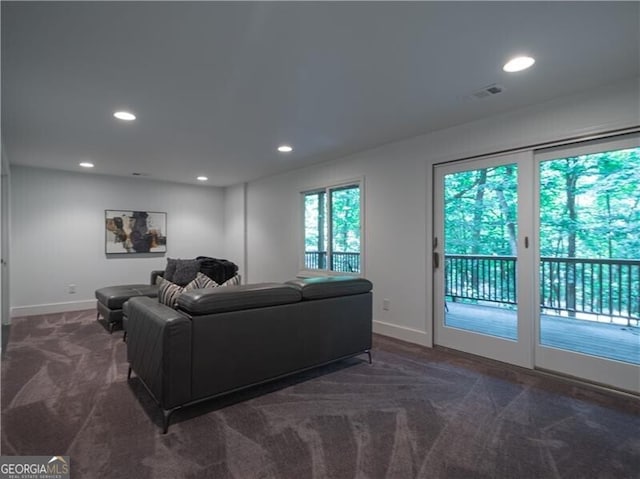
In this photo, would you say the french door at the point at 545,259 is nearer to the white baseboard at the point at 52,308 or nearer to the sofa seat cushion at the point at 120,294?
the sofa seat cushion at the point at 120,294

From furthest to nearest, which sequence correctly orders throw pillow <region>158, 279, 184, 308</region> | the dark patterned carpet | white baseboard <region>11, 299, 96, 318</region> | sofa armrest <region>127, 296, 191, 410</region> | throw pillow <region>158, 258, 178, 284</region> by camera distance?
white baseboard <region>11, 299, 96, 318</region> < throw pillow <region>158, 258, 178, 284</region> < throw pillow <region>158, 279, 184, 308</region> < sofa armrest <region>127, 296, 191, 410</region> < the dark patterned carpet

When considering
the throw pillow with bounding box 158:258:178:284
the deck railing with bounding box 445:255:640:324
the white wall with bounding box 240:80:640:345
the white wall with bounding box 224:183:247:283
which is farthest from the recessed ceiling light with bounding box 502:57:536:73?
the white wall with bounding box 224:183:247:283

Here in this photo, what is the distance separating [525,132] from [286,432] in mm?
3025

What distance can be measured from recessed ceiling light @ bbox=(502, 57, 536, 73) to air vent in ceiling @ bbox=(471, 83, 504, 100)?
0.69 feet

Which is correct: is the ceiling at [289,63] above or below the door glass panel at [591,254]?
above

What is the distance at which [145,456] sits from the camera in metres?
1.70

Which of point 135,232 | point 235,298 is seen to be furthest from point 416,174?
point 135,232

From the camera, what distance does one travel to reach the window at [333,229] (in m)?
4.52

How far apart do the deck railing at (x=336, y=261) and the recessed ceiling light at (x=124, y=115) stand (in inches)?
117

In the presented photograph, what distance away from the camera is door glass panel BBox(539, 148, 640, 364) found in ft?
8.14

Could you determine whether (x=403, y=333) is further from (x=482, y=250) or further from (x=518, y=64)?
(x=518, y=64)

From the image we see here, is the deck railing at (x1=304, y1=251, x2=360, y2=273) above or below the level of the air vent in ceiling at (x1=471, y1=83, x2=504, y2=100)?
below

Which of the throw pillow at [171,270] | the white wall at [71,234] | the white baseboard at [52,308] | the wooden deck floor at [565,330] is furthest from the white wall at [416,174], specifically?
the white baseboard at [52,308]

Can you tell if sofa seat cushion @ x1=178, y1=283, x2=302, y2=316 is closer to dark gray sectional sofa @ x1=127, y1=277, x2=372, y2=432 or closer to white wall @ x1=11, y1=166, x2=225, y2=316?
dark gray sectional sofa @ x1=127, y1=277, x2=372, y2=432
